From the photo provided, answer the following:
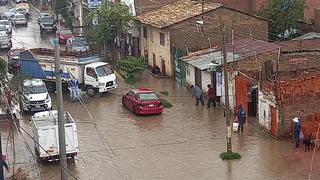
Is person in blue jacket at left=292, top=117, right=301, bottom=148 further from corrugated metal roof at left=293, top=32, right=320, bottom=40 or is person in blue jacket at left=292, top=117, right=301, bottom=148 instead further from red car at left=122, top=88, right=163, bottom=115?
corrugated metal roof at left=293, top=32, right=320, bottom=40

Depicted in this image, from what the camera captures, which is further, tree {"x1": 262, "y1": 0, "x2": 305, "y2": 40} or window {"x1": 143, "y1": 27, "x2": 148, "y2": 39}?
window {"x1": 143, "y1": 27, "x2": 148, "y2": 39}

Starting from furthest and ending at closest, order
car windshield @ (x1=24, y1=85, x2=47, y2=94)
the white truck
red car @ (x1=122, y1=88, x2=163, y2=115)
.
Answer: car windshield @ (x1=24, y1=85, x2=47, y2=94)
red car @ (x1=122, y1=88, x2=163, y2=115)
the white truck

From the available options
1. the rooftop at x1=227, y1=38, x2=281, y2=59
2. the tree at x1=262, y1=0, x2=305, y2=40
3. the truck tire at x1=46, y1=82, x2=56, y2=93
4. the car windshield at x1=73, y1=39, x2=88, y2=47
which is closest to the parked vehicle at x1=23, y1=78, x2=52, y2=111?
the truck tire at x1=46, y1=82, x2=56, y2=93

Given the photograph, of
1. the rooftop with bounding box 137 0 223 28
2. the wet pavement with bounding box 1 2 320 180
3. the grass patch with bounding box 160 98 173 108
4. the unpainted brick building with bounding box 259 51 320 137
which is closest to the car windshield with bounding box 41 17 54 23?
the rooftop with bounding box 137 0 223 28

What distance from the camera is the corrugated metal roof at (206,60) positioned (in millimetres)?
36844

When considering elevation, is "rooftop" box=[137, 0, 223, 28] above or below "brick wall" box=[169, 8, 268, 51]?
above

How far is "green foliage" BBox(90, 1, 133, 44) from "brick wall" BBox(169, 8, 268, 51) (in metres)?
6.13

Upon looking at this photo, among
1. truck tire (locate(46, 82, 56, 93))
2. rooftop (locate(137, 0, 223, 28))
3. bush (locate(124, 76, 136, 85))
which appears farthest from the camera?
rooftop (locate(137, 0, 223, 28))

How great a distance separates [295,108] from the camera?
2870 centimetres

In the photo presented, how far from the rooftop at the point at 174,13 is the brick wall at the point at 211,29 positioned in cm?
45

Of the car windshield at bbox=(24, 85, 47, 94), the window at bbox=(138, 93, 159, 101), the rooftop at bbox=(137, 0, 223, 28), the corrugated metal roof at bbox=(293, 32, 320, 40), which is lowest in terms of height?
the window at bbox=(138, 93, 159, 101)

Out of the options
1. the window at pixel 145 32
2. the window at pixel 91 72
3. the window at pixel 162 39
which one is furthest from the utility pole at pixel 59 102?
the window at pixel 145 32

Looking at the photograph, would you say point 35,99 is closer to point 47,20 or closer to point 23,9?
point 47,20

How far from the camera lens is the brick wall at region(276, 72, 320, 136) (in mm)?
28413
